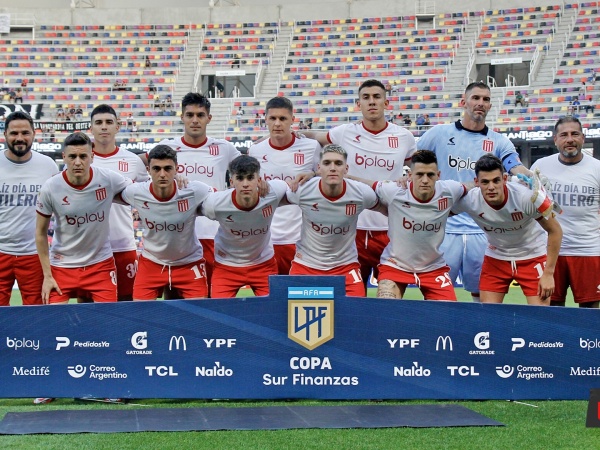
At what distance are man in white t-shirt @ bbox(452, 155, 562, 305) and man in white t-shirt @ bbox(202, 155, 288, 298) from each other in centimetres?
152

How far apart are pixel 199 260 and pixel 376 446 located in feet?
9.08

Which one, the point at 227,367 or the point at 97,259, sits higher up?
the point at 97,259

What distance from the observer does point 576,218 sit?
748cm

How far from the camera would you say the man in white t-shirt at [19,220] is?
23.5ft

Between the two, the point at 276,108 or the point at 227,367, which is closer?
the point at 227,367

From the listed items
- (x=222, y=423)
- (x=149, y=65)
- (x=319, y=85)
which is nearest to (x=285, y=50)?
(x=319, y=85)

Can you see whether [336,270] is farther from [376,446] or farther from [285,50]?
[285,50]

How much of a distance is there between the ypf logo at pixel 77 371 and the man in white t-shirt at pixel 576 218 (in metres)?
4.02

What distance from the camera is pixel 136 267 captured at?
7.58 m

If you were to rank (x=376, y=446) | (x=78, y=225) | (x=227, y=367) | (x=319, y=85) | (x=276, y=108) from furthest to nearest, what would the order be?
(x=319, y=85) → (x=276, y=108) → (x=78, y=225) → (x=227, y=367) → (x=376, y=446)

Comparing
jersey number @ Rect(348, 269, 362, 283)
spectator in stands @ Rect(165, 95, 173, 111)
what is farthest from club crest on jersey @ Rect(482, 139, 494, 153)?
spectator in stands @ Rect(165, 95, 173, 111)

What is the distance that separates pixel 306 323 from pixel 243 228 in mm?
1165

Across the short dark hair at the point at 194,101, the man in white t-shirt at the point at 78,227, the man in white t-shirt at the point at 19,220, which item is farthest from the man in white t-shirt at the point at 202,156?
the man in white t-shirt at the point at 19,220

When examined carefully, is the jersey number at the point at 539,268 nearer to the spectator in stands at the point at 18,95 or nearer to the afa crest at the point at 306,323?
the afa crest at the point at 306,323
